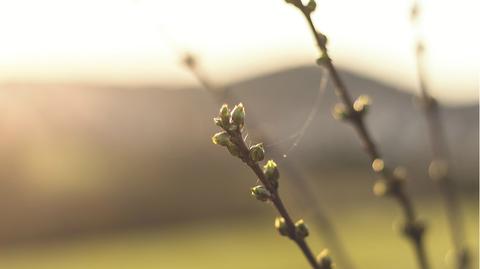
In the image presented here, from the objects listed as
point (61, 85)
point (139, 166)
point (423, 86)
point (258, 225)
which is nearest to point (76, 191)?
point (139, 166)

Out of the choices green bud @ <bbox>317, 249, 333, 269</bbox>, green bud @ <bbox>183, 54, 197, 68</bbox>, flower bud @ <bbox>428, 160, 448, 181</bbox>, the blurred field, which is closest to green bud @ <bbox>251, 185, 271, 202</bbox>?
green bud @ <bbox>317, 249, 333, 269</bbox>

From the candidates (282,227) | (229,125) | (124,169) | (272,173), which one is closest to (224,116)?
(229,125)

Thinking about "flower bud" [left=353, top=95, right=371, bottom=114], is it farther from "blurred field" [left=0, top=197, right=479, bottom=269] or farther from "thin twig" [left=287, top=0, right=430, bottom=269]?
"blurred field" [left=0, top=197, right=479, bottom=269]

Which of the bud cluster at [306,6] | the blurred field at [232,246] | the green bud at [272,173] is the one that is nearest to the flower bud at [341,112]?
the bud cluster at [306,6]

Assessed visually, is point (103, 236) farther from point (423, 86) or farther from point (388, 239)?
point (423, 86)

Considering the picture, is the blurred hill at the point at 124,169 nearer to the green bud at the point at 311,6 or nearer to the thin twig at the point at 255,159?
the green bud at the point at 311,6

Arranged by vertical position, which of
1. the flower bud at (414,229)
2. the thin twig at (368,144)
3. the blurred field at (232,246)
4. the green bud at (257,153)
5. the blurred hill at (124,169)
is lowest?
the green bud at (257,153)
